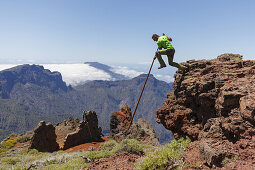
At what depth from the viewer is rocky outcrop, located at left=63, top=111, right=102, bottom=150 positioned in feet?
96.2

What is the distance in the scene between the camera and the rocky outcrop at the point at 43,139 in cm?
2530

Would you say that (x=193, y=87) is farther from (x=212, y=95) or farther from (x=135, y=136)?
(x=135, y=136)

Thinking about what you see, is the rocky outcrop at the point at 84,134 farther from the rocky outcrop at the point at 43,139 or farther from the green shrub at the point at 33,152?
the green shrub at the point at 33,152

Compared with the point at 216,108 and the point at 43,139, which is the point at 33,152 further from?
the point at 216,108

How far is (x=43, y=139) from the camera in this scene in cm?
2609

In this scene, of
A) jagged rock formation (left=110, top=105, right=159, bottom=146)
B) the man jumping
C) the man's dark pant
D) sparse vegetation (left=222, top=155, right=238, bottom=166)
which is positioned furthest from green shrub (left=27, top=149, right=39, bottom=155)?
sparse vegetation (left=222, top=155, right=238, bottom=166)

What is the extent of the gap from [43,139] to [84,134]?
7.96 metres

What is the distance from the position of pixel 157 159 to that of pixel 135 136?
25.1 meters

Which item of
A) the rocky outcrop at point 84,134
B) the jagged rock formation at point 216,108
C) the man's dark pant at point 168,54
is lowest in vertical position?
the rocky outcrop at point 84,134

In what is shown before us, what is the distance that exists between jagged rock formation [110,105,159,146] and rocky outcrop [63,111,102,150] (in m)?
3.99

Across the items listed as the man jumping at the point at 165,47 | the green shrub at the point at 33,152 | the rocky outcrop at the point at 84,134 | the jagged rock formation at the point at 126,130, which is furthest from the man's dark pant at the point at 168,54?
the rocky outcrop at the point at 84,134

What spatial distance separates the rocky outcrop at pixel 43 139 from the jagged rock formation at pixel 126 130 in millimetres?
12421

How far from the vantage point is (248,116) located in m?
5.76

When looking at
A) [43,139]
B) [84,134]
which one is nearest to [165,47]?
[43,139]
